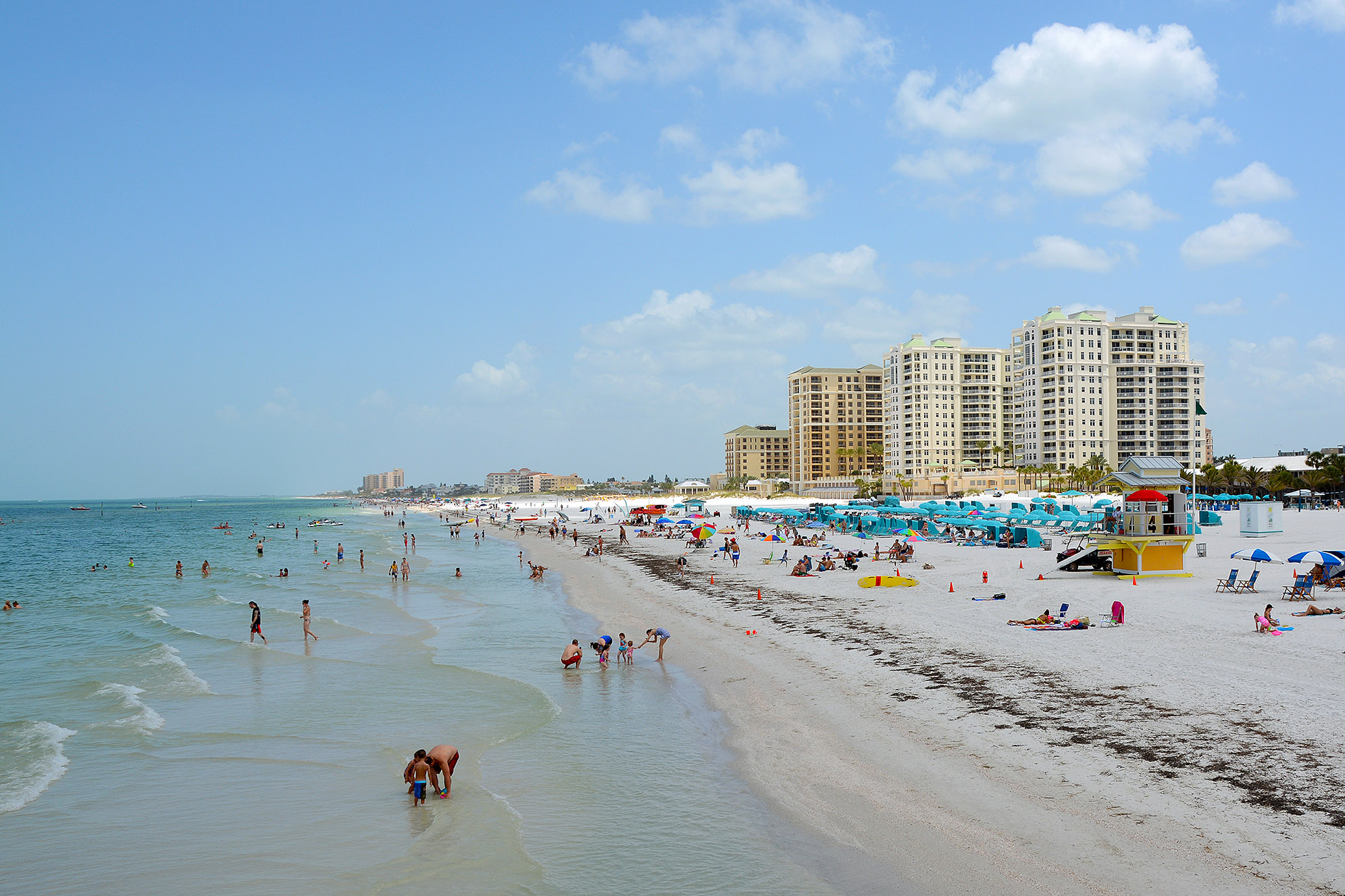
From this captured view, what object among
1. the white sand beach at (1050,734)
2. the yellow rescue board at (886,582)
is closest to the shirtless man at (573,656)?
the white sand beach at (1050,734)

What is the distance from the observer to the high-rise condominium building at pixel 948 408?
438 feet

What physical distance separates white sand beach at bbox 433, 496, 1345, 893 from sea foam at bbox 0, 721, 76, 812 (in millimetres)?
10332

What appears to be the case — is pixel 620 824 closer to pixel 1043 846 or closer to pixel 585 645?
pixel 1043 846

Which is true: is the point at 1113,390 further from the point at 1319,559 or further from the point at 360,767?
the point at 360,767

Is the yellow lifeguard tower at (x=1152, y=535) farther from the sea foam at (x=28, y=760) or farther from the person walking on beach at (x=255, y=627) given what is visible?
the sea foam at (x=28, y=760)

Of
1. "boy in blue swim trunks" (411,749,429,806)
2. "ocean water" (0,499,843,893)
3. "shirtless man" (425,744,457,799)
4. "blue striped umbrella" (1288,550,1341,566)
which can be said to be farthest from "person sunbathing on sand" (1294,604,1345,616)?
"boy in blue swim trunks" (411,749,429,806)

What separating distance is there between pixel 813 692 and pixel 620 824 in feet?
21.5

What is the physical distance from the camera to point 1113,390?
11981cm

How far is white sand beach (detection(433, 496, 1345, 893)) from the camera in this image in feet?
27.6

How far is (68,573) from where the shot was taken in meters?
48.6

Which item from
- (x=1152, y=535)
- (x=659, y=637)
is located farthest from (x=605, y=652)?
(x=1152, y=535)

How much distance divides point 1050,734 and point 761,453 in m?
165

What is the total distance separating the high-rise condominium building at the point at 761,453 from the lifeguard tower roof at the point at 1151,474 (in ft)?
473

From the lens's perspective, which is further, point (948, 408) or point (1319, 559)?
point (948, 408)
